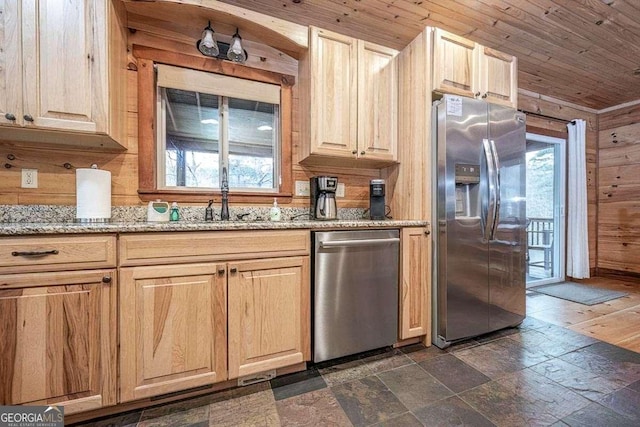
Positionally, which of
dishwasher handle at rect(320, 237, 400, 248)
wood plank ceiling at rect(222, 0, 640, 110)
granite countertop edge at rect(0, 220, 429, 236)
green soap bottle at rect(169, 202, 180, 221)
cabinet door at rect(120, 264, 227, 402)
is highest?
wood plank ceiling at rect(222, 0, 640, 110)

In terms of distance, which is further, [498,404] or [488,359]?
[488,359]

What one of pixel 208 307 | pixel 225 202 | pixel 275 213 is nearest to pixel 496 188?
pixel 275 213

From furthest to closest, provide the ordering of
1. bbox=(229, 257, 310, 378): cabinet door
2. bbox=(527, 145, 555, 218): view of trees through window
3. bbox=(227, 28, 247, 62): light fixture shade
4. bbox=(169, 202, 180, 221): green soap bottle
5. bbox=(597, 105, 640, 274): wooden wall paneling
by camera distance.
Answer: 1. bbox=(527, 145, 555, 218): view of trees through window
2. bbox=(597, 105, 640, 274): wooden wall paneling
3. bbox=(227, 28, 247, 62): light fixture shade
4. bbox=(169, 202, 180, 221): green soap bottle
5. bbox=(229, 257, 310, 378): cabinet door

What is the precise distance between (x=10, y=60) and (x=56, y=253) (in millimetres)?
1021

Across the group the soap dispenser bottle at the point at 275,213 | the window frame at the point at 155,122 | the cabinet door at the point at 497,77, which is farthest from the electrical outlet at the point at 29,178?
the cabinet door at the point at 497,77

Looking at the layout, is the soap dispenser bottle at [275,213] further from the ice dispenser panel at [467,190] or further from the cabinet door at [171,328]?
the ice dispenser panel at [467,190]

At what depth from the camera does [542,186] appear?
401 centimetres

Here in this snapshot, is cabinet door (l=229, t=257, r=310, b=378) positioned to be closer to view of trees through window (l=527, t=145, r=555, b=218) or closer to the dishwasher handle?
the dishwasher handle

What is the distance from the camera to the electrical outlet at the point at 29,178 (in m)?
1.64

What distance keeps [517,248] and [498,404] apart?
1.27m

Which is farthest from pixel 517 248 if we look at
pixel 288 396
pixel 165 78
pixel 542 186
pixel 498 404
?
pixel 165 78

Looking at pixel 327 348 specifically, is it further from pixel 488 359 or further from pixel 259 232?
pixel 488 359

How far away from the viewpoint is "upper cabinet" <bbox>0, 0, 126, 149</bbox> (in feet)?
4.55

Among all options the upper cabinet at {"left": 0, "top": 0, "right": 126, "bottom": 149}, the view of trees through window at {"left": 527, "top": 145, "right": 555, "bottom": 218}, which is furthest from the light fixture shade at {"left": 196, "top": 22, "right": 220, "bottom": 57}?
the view of trees through window at {"left": 527, "top": 145, "right": 555, "bottom": 218}
